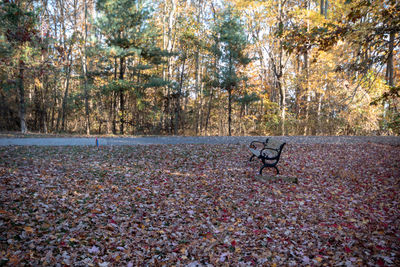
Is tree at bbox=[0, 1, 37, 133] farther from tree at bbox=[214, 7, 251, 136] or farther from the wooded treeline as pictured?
tree at bbox=[214, 7, 251, 136]

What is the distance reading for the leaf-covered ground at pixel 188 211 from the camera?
10.3 ft

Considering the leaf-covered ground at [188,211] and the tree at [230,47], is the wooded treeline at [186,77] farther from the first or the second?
the leaf-covered ground at [188,211]

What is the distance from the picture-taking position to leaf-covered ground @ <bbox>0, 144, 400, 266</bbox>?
3.15 meters

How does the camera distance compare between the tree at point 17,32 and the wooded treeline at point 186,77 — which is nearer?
the tree at point 17,32

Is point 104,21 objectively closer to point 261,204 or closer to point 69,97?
point 69,97

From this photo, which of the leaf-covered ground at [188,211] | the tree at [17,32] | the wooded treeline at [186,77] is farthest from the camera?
the wooded treeline at [186,77]

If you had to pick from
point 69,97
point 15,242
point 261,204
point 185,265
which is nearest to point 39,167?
point 15,242

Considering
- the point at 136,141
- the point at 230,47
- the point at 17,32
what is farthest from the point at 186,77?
the point at 17,32

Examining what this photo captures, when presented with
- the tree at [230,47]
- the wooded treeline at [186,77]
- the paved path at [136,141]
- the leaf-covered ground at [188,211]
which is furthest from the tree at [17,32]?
the tree at [230,47]

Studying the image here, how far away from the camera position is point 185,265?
120 inches

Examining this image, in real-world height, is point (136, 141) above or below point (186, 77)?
below

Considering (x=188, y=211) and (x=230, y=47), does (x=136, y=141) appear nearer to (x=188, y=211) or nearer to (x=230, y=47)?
(x=188, y=211)

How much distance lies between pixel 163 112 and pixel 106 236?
13.9 meters

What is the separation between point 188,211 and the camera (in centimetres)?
454
